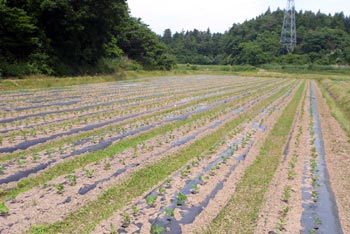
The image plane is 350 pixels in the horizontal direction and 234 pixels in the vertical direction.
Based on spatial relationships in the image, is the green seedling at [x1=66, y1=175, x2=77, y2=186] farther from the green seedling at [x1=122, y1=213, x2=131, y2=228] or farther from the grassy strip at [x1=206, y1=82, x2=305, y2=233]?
the grassy strip at [x1=206, y1=82, x2=305, y2=233]

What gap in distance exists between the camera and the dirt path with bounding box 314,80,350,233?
5.50 metres

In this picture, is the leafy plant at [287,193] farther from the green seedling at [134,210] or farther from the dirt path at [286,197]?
the green seedling at [134,210]

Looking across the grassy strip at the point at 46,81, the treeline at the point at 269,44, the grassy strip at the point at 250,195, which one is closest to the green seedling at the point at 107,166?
the grassy strip at the point at 250,195

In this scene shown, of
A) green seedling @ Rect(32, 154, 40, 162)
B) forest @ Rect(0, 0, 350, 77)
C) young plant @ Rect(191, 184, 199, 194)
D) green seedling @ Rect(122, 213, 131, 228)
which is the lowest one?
young plant @ Rect(191, 184, 199, 194)

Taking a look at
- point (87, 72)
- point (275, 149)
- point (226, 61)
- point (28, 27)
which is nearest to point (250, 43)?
point (226, 61)

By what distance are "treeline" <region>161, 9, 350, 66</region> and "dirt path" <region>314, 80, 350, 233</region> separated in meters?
71.1

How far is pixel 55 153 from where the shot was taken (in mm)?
7527

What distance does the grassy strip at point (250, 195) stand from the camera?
472 cm

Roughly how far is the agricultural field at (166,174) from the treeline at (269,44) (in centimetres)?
7428

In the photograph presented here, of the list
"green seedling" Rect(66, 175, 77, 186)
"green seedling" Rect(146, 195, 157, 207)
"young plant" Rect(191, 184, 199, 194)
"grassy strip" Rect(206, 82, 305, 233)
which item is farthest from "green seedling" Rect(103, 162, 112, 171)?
"grassy strip" Rect(206, 82, 305, 233)

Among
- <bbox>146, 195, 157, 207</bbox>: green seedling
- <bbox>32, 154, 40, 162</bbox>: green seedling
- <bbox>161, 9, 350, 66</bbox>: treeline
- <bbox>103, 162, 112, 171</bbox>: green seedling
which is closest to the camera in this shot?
<bbox>146, 195, 157, 207</bbox>: green seedling

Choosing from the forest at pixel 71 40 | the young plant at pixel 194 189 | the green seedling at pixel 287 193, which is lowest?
the green seedling at pixel 287 193

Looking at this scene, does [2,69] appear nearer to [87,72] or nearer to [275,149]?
[87,72]

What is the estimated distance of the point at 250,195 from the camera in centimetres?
586
